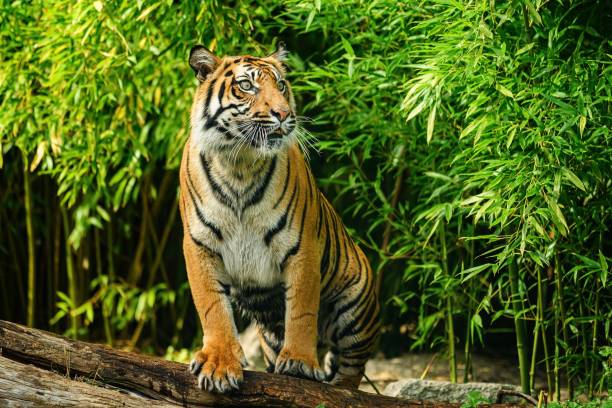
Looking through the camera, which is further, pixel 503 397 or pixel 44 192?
pixel 44 192

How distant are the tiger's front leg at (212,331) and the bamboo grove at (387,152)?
103 centimetres

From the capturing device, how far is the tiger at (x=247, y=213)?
3.28 metres

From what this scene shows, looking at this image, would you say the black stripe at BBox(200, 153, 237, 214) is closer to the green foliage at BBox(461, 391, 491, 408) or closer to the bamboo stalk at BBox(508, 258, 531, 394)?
the green foliage at BBox(461, 391, 491, 408)

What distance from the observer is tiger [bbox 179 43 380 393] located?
10.7 ft

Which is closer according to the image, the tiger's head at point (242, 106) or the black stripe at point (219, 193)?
the tiger's head at point (242, 106)

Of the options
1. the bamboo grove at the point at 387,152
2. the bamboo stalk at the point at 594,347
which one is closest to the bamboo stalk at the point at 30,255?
the bamboo grove at the point at 387,152

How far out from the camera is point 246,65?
11.1ft

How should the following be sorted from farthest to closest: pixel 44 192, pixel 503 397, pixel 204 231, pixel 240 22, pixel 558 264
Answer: pixel 44 192 < pixel 240 22 < pixel 503 397 < pixel 558 264 < pixel 204 231

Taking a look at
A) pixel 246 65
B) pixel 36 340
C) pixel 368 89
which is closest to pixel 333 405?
pixel 36 340

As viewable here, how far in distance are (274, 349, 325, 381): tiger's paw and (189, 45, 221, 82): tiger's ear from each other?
1165mm

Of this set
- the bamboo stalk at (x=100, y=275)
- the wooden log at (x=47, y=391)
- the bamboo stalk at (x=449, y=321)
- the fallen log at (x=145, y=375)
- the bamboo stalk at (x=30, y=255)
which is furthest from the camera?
the bamboo stalk at (x=100, y=275)

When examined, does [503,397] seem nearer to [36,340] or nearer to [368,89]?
[368,89]

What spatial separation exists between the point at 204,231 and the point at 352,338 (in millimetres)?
917

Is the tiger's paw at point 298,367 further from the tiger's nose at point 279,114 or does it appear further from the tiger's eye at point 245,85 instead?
the tiger's eye at point 245,85
